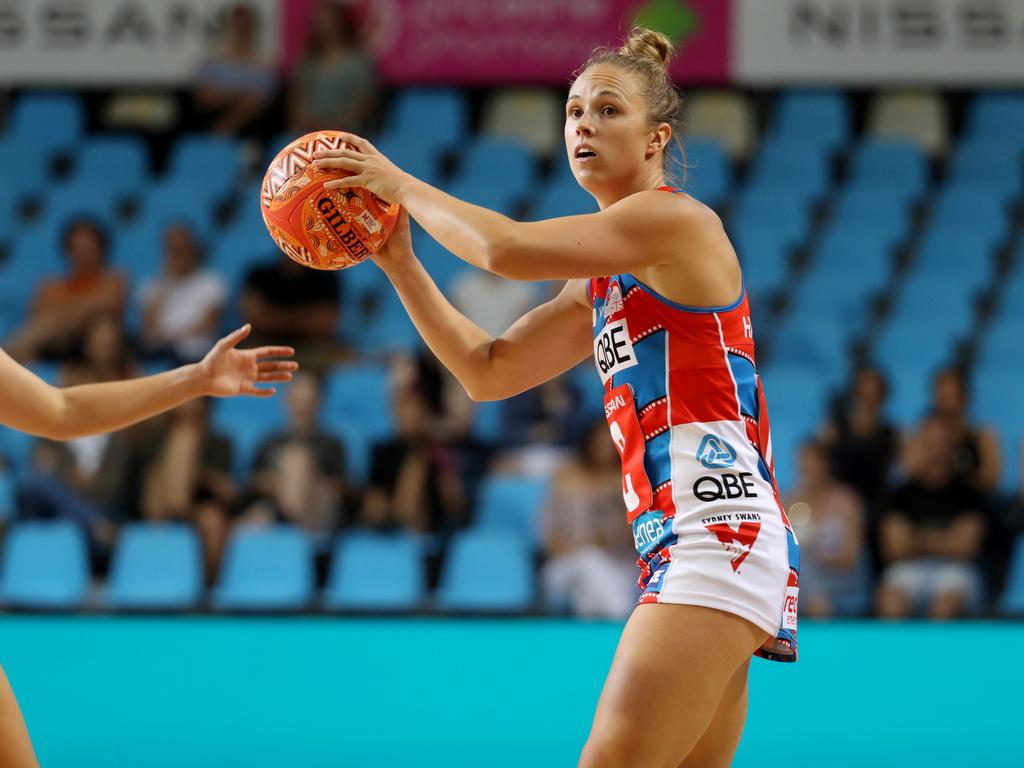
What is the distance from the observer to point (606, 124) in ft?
9.59

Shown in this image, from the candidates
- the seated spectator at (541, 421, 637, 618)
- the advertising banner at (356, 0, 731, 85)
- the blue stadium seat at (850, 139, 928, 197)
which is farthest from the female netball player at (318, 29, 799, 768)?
the blue stadium seat at (850, 139, 928, 197)

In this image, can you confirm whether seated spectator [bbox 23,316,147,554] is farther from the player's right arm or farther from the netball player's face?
the netball player's face

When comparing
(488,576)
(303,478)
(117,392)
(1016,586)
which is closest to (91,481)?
(303,478)

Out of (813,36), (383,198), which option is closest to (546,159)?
(813,36)

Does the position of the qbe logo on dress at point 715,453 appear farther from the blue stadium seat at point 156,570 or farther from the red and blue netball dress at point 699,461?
the blue stadium seat at point 156,570

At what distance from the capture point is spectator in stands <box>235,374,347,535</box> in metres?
7.14

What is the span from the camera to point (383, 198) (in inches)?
115

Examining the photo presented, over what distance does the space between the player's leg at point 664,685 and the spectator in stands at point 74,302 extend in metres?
6.19

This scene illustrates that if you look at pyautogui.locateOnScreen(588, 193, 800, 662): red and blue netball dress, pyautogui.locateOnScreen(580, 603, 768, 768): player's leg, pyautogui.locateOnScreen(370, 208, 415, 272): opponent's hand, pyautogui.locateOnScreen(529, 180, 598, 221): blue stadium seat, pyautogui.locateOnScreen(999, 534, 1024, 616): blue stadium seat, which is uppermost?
pyautogui.locateOnScreen(370, 208, 415, 272): opponent's hand

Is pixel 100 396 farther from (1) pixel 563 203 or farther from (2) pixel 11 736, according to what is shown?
(1) pixel 563 203

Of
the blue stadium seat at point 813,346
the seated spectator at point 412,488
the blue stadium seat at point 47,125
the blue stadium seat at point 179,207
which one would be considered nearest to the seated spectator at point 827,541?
the blue stadium seat at point 813,346

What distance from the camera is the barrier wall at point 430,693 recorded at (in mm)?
4410

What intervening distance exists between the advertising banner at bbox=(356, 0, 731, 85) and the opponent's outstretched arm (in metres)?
6.75

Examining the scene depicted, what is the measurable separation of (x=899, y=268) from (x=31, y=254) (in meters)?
5.72
